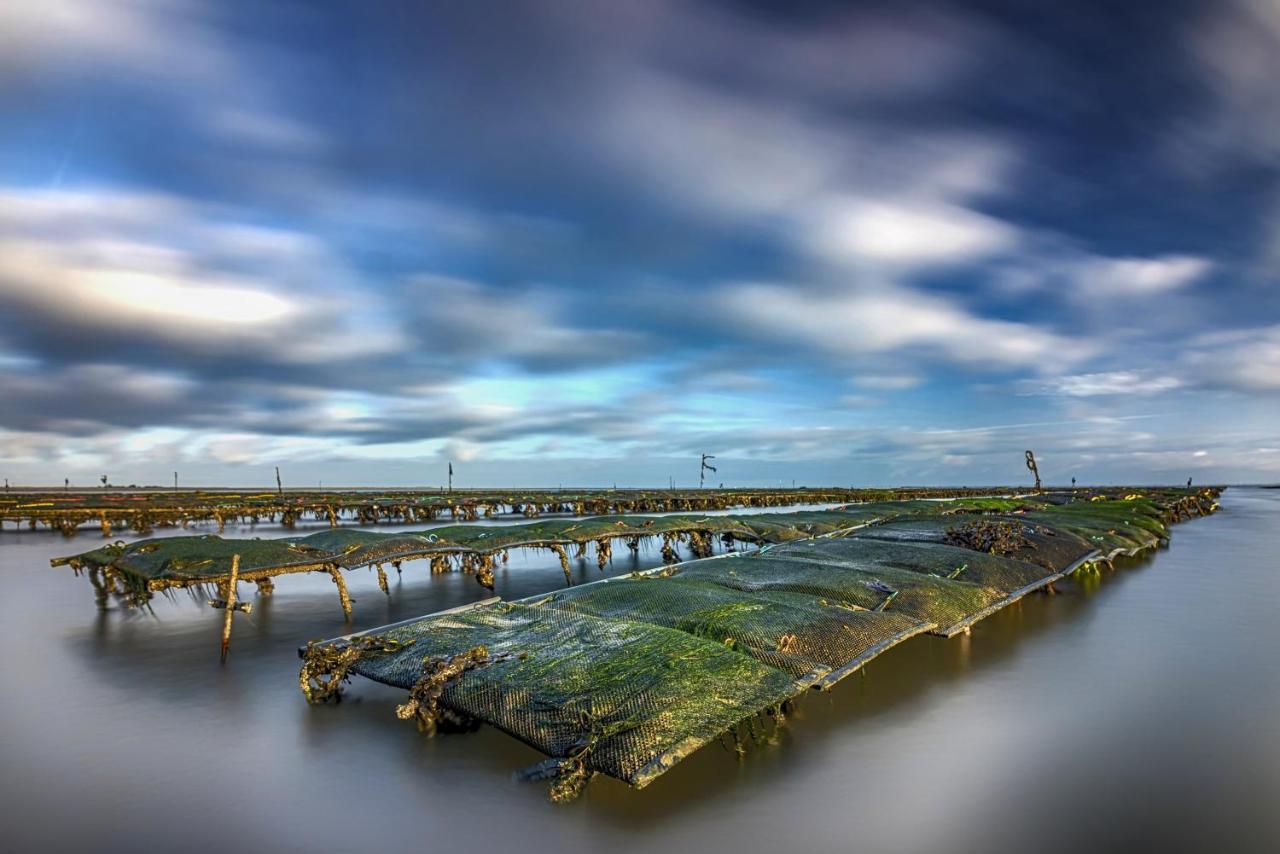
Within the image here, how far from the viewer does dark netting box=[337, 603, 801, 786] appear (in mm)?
5316

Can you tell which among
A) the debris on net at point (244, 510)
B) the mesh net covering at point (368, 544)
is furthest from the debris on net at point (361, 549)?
the debris on net at point (244, 510)

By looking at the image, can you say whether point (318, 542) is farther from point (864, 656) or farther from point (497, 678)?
point (864, 656)

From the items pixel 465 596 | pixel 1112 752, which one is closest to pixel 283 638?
pixel 465 596

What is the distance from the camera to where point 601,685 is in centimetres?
601

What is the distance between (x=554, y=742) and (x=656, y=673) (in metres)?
1.08

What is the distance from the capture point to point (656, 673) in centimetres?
608

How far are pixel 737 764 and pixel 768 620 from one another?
73.4 inches

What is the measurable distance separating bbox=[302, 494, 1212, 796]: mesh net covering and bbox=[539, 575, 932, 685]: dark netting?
0.07 feet

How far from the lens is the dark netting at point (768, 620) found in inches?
282

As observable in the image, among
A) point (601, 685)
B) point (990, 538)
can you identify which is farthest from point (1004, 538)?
point (601, 685)

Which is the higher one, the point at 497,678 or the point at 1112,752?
the point at 497,678

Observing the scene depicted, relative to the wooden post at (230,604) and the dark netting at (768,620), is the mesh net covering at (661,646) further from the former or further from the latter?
the wooden post at (230,604)

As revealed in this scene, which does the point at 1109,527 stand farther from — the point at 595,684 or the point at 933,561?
the point at 595,684

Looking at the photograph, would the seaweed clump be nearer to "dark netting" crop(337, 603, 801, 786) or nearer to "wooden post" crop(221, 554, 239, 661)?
"dark netting" crop(337, 603, 801, 786)
